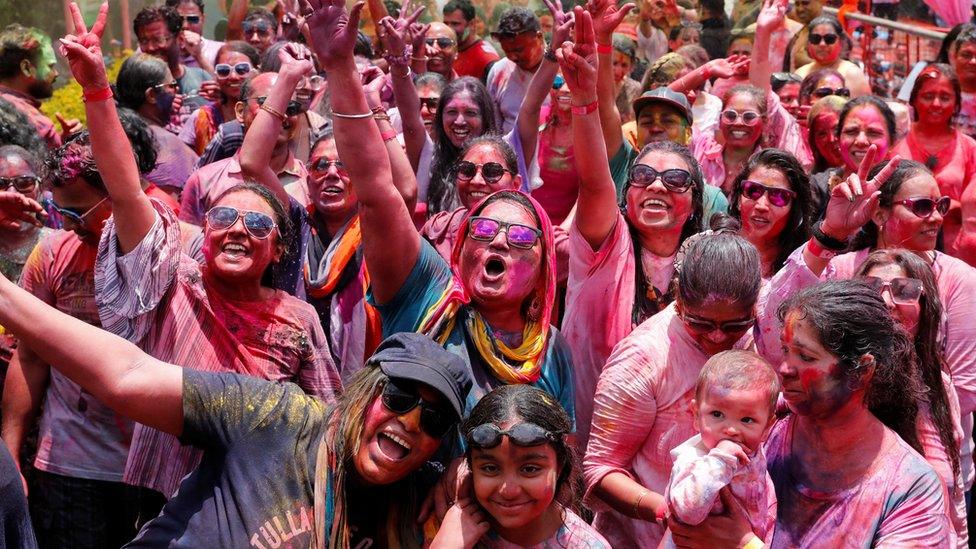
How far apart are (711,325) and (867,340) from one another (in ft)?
1.74

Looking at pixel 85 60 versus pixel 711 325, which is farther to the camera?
pixel 85 60

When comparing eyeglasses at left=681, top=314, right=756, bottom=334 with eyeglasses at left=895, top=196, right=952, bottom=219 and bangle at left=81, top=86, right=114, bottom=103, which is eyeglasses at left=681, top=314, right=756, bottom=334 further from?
bangle at left=81, top=86, right=114, bottom=103

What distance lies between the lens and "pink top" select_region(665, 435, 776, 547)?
283 centimetres

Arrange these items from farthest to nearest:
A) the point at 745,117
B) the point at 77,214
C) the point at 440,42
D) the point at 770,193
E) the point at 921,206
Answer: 1. the point at 440,42
2. the point at 745,117
3. the point at 770,193
4. the point at 921,206
5. the point at 77,214

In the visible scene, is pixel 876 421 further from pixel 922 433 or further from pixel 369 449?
pixel 369 449

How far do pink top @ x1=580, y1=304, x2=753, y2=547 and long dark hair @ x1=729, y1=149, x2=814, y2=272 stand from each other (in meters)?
1.15

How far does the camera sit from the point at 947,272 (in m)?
4.18

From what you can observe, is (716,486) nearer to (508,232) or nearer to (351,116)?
(508,232)

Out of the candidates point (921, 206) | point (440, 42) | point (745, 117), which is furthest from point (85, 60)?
point (440, 42)

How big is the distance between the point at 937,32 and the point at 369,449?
7169 mm

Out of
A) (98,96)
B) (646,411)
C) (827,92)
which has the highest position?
(98,96)

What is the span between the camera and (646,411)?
337cm

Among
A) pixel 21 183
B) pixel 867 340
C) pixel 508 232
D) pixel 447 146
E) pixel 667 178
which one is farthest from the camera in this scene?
pixel 447 146

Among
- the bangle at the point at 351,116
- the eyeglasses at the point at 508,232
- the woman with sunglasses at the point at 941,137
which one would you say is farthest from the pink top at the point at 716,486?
the woman with sunglasses at the point at 941,137
